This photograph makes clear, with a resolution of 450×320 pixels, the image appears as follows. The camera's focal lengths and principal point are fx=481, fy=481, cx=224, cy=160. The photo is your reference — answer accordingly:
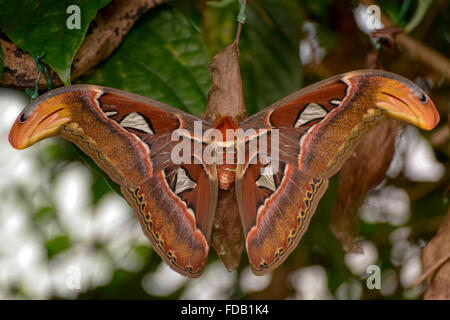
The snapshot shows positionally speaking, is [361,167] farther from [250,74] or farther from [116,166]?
[116,166]

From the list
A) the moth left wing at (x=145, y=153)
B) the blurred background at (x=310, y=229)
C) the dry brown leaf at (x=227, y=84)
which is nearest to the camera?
the moth left wing at (x=145, y=153)

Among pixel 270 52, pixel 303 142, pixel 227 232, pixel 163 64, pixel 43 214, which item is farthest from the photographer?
pixel 43 214

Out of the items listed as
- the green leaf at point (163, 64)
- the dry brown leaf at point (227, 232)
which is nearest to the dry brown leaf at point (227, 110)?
the dry brown leaf at point (227, 232)

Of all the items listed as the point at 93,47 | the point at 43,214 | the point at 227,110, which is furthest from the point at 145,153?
the point at 43,214

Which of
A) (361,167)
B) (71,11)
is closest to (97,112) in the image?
(71,11)

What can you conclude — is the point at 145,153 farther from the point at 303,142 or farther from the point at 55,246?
the point at 55,246

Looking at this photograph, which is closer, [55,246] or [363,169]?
[363,169]

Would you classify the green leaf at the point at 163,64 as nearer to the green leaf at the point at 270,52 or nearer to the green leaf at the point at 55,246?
the green leaf at the point at 270,52
